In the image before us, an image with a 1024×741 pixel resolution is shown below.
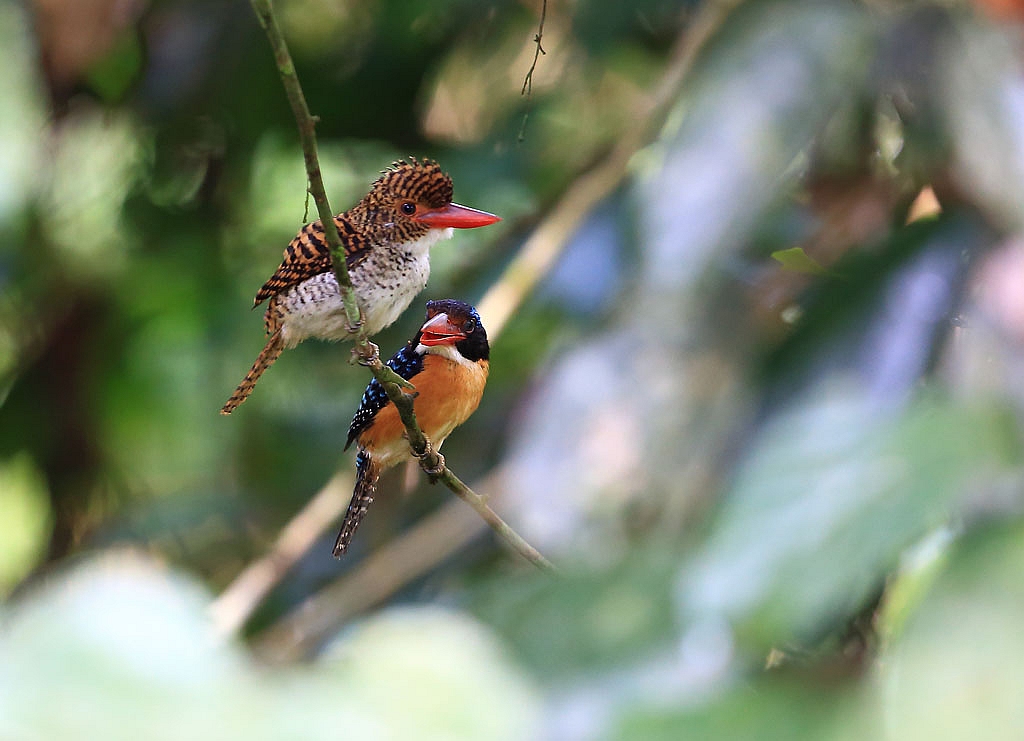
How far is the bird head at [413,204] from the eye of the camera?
1.18m

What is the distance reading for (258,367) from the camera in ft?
3.97

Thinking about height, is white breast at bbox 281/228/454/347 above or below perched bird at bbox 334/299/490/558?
below

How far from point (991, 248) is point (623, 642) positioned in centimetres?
58

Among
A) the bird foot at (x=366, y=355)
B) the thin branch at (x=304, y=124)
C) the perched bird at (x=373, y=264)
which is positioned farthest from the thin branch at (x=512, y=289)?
the thin branch at (x=304, y=124)

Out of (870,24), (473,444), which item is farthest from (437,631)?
(473,444)

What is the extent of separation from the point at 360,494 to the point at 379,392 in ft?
0.51

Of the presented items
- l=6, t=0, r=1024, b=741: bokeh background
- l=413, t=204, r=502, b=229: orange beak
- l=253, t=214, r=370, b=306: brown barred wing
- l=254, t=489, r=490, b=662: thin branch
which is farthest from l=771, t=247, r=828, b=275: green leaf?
l=254, t=489, r=490, b=662: thin branch

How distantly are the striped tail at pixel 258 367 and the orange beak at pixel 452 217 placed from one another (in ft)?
0.59

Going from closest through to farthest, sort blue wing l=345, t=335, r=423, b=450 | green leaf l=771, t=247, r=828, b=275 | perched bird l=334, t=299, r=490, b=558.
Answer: green leaf l=771, t=247, r=828, b=275 < perched bird l=334, t=299, r=490, b=558 < blue wing l=345, t=335, r=423, b=450

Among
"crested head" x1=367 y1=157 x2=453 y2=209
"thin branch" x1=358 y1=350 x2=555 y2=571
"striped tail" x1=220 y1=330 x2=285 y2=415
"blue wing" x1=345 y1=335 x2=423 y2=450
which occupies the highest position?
"blue wing" x1=345 y1=335 x2=423 y2=450

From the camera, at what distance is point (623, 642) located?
74 cm

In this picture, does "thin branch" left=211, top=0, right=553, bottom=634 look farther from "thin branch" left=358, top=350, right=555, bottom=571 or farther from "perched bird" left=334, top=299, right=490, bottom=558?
"perched bird" left=334, top=299, right=490, bottom=558

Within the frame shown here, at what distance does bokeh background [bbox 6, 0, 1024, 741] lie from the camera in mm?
586

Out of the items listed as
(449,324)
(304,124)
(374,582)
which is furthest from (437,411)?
(304,124)
